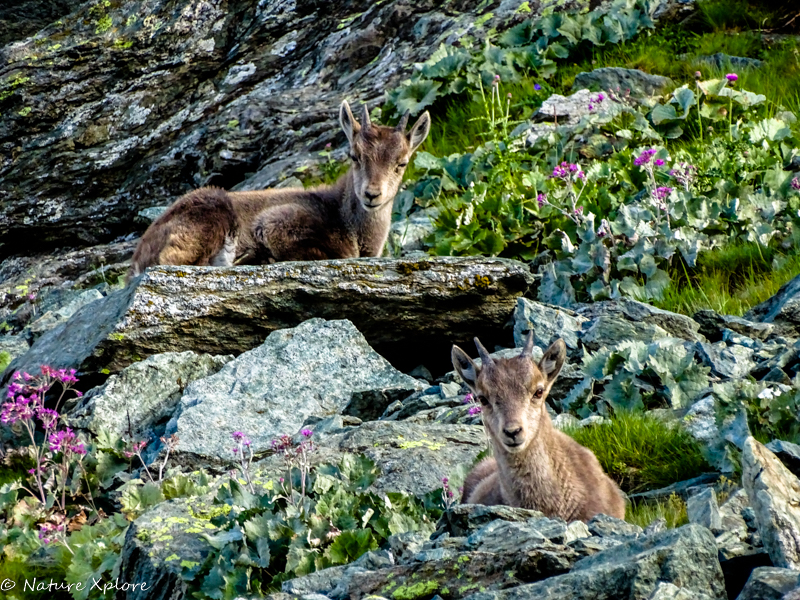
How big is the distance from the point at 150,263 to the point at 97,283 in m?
3.90

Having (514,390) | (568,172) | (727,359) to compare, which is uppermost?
(514,390)

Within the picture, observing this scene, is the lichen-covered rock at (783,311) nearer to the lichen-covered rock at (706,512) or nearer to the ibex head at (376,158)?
the lichen-covered rock at (706,512)

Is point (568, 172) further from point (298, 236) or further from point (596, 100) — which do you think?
point (298, 236)

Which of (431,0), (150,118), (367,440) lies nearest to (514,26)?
(431,0)

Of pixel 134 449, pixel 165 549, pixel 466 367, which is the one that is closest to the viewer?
pixel 165 549

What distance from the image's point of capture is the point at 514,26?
16.1m

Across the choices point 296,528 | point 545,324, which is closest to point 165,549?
point 296,528

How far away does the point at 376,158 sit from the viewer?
11.6 meters

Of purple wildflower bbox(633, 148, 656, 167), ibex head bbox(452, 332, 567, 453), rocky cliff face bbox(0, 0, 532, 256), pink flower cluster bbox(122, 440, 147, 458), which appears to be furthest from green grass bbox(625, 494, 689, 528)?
rocky cliff face bbox(0, 0, 532, 256)

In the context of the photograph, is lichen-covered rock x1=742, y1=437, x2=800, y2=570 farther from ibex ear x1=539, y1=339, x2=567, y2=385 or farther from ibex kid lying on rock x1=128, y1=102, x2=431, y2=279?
ibex kid lying on rock x1=128, y1=102, x2=431, y2=279

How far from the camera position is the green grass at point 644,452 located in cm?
700

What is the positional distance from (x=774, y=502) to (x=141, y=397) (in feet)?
20.2

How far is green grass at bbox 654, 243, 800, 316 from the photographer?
9.86 metres

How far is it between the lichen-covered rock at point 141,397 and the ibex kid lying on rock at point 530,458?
3.32 meters
